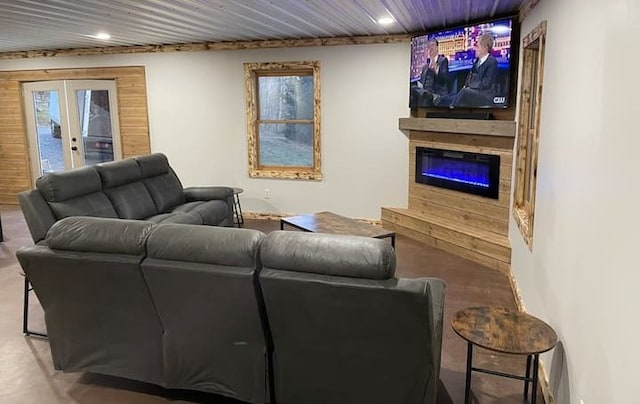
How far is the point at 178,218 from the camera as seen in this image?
497 cm

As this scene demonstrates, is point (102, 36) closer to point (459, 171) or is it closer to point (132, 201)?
point (132, 201)

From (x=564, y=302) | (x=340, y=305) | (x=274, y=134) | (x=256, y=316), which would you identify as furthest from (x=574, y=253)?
(x=274, y=134)

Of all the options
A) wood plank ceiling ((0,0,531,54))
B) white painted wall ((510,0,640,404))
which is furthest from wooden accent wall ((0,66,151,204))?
white painted wall ((510,0,640,404))

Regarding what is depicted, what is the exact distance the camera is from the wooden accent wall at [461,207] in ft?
16.3

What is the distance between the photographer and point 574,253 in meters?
2.23

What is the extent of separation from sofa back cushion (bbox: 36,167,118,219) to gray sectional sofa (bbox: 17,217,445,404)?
1.55m

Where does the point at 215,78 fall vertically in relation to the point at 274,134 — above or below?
above

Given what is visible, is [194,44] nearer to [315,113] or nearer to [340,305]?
[315,113]

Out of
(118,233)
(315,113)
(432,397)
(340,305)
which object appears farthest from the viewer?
(315,113)

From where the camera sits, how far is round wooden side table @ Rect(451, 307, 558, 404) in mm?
2225

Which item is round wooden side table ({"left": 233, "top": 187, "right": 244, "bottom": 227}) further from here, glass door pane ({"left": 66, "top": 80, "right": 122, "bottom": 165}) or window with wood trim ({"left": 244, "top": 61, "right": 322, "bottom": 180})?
glass door pane ({"left": 66, "top": 80, "right": 122, "bottom": 165})

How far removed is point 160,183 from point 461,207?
134 inches

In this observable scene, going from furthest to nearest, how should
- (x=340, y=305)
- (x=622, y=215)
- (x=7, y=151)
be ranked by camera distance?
(x=7, y=151) → (x=340, y=305) → (x=622, y=215)

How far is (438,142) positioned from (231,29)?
105 inches
